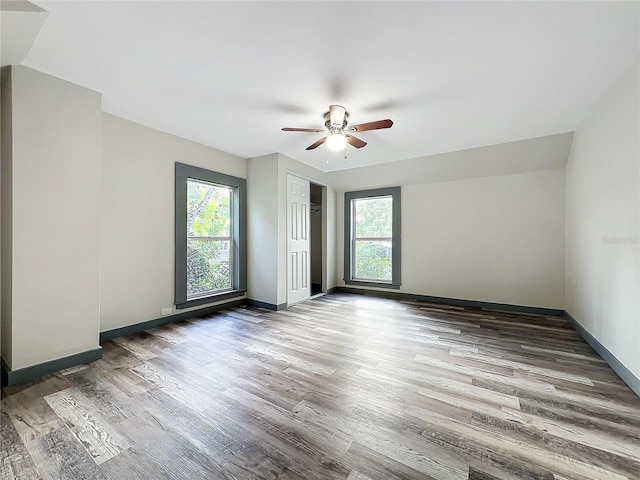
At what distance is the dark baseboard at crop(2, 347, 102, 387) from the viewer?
2.10 meters

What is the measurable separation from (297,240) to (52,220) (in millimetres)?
3110

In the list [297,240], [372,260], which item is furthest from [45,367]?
[372,260]

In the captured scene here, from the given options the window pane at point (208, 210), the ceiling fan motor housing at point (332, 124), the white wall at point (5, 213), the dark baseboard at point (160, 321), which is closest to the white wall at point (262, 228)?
the window pane at point (208, 210)

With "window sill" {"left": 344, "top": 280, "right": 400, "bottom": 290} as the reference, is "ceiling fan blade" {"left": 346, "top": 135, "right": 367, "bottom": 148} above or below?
above

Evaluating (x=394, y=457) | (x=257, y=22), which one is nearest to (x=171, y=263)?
(x=257, y=22)

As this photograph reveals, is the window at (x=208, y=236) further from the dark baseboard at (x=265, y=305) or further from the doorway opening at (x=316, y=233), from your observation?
the doorway opening at (x=316, y=233)

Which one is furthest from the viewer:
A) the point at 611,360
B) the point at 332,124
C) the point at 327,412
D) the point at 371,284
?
the point at 371,284

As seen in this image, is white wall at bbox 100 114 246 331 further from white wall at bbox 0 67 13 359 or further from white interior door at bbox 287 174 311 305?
white interior door at bbox 287 174 311 305

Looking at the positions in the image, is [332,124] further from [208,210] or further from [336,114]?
[208,210]

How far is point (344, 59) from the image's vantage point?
6.75ft

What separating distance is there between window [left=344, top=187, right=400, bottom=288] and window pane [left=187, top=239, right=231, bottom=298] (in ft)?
8.44

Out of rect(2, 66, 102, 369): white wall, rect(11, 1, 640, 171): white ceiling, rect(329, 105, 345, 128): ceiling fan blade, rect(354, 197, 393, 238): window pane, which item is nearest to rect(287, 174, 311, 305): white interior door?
rect(354, 197, 393, 238): window pane

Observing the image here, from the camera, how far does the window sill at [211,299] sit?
12.4 ft

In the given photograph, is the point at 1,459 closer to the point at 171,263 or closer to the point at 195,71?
the point at 171,263
